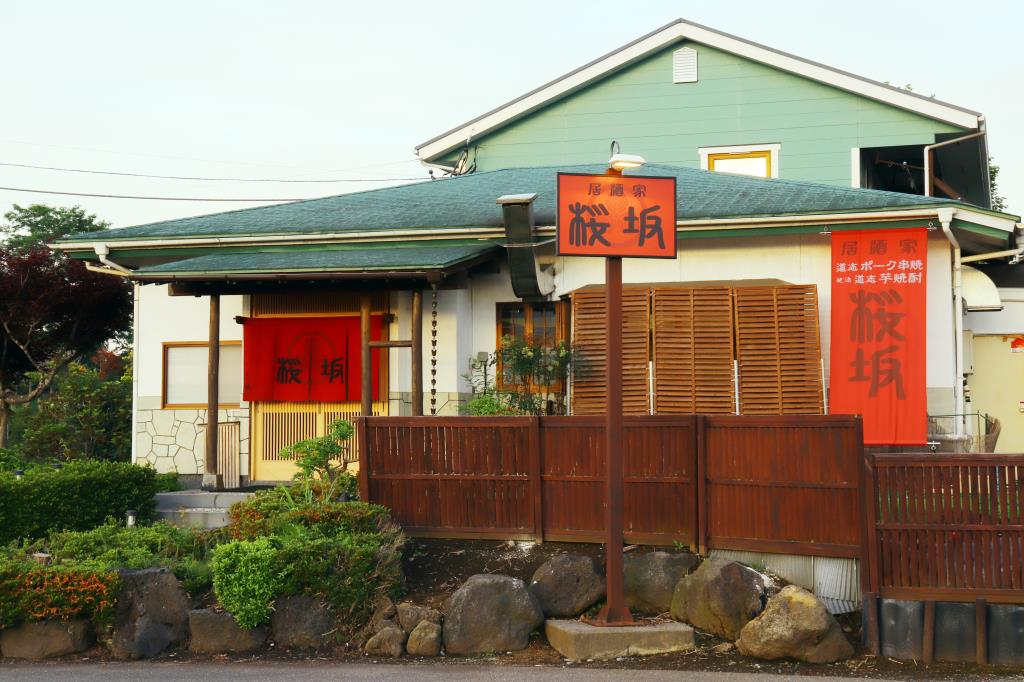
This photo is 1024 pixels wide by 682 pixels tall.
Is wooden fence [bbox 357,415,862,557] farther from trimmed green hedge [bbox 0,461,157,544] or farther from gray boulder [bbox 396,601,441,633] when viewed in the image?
trimmed green hedge [bbox 0,461,157,544]

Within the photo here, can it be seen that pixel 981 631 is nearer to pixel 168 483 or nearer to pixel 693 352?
pixel 693 352

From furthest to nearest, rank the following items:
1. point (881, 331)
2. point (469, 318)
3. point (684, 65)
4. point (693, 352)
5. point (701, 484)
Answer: point (684, 65) → point (469, 318) → point (693, 352) → point (881, 331) → point (701, 484)

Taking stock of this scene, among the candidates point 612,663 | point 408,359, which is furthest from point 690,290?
point 612,663

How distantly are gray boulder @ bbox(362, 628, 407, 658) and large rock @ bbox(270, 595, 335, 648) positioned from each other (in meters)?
0.45

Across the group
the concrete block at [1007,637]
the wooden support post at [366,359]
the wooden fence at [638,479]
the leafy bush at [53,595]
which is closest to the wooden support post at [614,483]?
the wooden fence at [638,479]

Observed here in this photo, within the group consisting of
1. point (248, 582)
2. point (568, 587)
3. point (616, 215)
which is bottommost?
point (568, 587)

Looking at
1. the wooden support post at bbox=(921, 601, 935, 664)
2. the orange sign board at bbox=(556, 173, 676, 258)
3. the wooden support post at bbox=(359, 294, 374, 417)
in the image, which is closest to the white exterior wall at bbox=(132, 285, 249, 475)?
the wooden support post at bbox=(359, 294, 374, 417)

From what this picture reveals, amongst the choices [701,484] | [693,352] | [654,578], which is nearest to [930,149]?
[693,352]

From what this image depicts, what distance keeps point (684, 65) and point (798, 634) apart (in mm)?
14748

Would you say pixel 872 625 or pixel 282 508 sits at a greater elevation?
pixel 282 508

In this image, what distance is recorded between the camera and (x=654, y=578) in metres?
10.7

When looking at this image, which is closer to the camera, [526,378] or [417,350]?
[417,350]

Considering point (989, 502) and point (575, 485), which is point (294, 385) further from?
point (989, 502)

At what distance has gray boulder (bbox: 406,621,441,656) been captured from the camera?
1008cm
